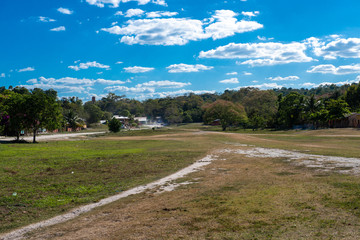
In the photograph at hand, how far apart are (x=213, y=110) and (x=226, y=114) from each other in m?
7.10

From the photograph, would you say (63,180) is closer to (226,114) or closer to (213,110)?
(226,114)

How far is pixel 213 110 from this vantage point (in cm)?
9875

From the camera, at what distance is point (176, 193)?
13188 millimetres

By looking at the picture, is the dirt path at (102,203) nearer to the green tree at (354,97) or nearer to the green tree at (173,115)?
the green tree at (354,97)

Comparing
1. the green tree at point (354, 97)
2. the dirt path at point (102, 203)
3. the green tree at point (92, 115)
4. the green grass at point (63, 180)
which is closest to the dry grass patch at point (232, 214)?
the dirt path at point (102, 203)

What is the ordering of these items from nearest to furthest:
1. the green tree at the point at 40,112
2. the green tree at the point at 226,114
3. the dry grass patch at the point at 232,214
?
the dry grass patch at the point at 232,214
the green tree at the point at 40,112
the green tree at the point at 226,114

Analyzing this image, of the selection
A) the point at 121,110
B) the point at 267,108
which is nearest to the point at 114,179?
the point at 267,108

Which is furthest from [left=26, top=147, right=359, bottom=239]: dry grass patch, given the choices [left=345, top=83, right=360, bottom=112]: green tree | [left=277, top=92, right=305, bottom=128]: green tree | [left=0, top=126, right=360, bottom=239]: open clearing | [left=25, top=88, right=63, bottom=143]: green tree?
[left=345, top=83, right=360, bottom=112]: green tree

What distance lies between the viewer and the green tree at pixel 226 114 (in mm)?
92625

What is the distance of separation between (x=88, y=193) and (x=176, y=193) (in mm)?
4523

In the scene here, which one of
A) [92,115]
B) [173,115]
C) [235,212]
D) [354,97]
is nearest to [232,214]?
[235,212]

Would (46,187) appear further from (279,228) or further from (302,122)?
(302,122)

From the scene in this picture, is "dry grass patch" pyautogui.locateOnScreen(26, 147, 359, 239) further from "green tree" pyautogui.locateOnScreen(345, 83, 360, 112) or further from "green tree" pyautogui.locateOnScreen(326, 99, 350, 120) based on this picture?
"green tree" pyautogui.locateOnScreen(345, 83, 360, 112)

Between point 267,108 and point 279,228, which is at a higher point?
point 267,108
